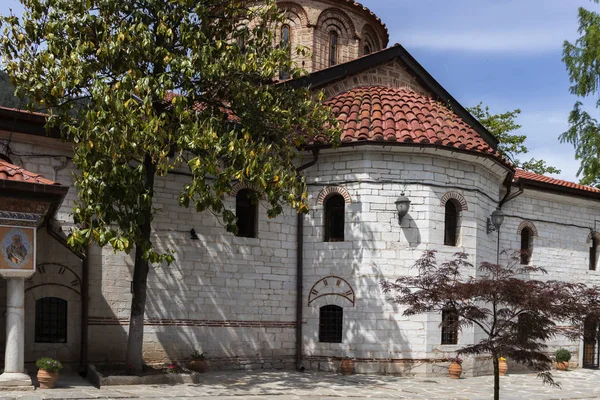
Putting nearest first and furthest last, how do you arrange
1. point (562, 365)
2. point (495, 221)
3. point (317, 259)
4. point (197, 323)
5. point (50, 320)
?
point (50, 320) → point (197, 323) → point (317, 259) → point (495, 221) → point (562, 365)

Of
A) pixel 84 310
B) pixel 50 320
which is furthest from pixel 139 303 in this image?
pixel 50 320

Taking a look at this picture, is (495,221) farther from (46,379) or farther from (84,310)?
(46,379)

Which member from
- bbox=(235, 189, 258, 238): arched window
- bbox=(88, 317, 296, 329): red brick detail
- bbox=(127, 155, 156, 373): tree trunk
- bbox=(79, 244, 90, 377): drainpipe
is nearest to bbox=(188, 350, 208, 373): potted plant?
bbox=(88, 317, 296, 329): red brick detail

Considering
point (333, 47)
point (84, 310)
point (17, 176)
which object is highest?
point (333, 47)

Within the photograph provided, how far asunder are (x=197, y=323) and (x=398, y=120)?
21.1 feet

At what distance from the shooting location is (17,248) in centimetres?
1133

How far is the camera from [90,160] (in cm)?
1199

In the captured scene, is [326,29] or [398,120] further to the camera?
[326,29]

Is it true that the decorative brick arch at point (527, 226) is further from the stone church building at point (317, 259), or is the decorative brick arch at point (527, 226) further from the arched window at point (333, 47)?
the arched window at point (333, 47)

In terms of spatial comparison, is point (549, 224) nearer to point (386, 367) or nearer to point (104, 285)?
point (386, 367)

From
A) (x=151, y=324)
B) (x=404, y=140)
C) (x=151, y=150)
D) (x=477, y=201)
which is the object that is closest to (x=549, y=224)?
(x=477, y=201)

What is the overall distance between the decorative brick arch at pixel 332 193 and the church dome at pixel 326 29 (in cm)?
507

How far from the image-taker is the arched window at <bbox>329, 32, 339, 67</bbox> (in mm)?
21266

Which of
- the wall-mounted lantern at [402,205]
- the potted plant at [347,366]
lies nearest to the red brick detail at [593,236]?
the wall-mounted lantern at [402,205]
